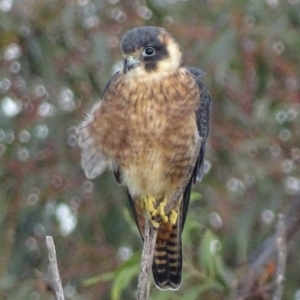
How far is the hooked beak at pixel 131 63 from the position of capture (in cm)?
306

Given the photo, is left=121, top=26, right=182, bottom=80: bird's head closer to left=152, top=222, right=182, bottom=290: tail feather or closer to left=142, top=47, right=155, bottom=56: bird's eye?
left=142, top=47, right=155, bottom=56: bird's eye

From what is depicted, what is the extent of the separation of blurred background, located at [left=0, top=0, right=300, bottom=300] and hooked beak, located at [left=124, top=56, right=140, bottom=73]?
618 millimetres

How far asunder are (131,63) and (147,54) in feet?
0.24

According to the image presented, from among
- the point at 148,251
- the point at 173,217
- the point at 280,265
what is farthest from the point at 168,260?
the point at 280,265

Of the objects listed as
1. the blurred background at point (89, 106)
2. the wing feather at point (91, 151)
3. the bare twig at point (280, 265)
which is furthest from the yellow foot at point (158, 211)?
the bare twig at point (280, 265)

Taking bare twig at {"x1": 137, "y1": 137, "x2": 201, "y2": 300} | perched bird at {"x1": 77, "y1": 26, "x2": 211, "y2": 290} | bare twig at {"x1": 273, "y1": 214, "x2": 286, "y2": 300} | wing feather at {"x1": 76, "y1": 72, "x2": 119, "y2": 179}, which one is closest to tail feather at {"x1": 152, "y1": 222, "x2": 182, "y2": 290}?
perched bird at {"x1": 77, "y1": 26, "x2": 211, "y2": 290}

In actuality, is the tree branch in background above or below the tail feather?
above

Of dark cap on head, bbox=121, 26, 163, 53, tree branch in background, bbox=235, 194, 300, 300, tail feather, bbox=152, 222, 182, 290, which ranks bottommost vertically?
tail feather, bbox=152, 222, 182, 290

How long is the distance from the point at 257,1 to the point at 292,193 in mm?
777

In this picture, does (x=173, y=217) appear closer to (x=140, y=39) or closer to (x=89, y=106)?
(x=140, y=39)

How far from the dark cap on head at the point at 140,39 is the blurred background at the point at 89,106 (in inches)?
20.8

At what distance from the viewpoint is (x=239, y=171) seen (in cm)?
404

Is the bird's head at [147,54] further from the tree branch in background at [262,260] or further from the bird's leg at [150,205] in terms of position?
the tree branch in background at [262,260]

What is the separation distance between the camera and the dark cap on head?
9.91 ft
